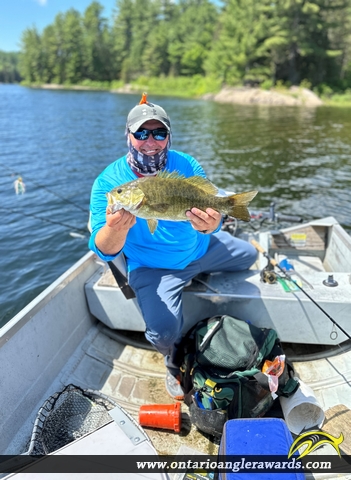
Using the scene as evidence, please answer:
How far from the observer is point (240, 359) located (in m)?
3.08

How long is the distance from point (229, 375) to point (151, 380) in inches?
47.0

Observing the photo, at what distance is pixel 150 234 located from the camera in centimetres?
340

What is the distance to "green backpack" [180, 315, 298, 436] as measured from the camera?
299cm

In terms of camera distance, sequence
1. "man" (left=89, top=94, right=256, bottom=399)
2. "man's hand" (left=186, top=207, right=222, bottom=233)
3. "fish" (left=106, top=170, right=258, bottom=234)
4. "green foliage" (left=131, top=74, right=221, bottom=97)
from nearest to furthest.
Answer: "fish" (left=106, top=170, right=258, bottom=234) → "man's hand" (left=186, top=207, right=222, bottom=233) → "man" (left=89, top=94, right=256, bottom=399) → "green foliage" (left=131, top=74, right=221, bottom=97)

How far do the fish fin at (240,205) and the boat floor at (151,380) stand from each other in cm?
186

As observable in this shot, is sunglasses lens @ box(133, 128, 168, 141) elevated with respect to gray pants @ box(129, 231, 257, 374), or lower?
elevated

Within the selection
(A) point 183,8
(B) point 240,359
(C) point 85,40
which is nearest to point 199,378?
(B) point 240,359

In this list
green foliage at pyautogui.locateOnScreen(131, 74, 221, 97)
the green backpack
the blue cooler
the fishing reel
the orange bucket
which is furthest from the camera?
green foliage at pyautogui.locateOnScreen(131, 74, 221, 97)

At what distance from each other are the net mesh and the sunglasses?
2.39m

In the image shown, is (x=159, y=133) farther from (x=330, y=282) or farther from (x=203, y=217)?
(x=330, y=282)

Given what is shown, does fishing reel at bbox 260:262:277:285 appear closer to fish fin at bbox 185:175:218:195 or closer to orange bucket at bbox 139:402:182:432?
fish fin at bbox 185:175:218:195

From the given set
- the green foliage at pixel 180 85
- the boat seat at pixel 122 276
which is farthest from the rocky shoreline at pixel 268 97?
the boat seat at pixel 122 276

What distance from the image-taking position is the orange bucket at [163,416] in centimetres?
324

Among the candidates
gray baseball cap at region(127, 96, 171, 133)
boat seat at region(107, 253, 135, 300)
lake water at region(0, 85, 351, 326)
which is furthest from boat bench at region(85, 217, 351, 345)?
lake water at region(0, 85, 351, 326)
